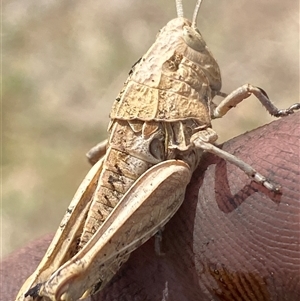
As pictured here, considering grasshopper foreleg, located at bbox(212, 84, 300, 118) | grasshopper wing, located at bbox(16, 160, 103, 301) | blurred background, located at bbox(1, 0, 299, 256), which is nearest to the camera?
grasshopper wing, located at bbox(16, 160, 103, 301)

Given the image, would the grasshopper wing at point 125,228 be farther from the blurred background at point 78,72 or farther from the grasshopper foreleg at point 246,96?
the blurred background at point 78,72

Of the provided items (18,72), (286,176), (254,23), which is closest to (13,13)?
(18,72)

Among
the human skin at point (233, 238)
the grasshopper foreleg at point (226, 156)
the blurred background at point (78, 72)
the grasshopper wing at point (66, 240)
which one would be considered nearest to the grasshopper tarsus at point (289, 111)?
the human skin at point (233, 238)

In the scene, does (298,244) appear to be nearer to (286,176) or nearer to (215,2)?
(286,176)

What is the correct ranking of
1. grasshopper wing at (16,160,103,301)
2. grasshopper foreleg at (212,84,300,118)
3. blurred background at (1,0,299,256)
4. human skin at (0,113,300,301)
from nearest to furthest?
human skin at (0,113,300,301) → grasshopper wing at (16,160,103,301) → grasshopper foreleg at (212,84,300,118) → blurred background at (1,0,299,256)

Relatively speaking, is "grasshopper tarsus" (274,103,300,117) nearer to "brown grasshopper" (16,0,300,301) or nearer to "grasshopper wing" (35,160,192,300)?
"brown grasshopper" (16,0,300,301)

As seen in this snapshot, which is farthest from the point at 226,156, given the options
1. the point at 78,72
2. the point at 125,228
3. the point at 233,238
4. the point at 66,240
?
the point at 78,72

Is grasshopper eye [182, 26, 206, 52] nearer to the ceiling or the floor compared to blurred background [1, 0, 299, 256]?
nearer to the floor

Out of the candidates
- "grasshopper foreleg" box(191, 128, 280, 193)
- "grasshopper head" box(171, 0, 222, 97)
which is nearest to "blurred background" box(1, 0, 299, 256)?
"grasshopper head" box(171, 0, 222, 97)

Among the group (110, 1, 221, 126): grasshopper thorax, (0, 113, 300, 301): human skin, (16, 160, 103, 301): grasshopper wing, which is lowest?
(0, 113, 300, 301): human skin
